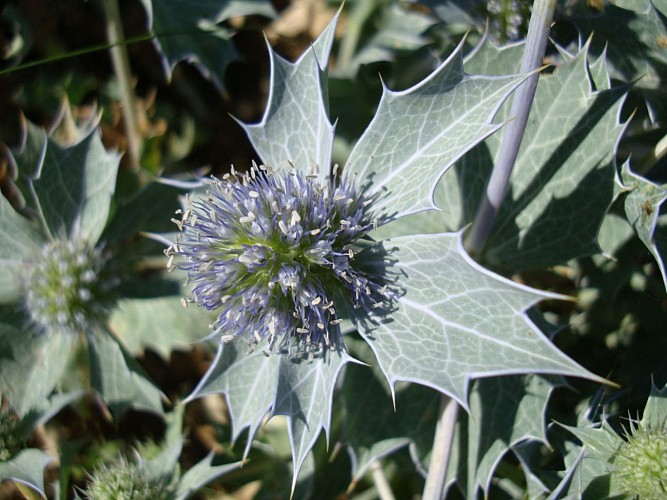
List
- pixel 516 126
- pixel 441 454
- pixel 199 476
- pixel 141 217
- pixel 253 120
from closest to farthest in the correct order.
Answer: pixel 516 126, pixel 441 454, pixel 199 476, pixel 141 217, pixel 253 120

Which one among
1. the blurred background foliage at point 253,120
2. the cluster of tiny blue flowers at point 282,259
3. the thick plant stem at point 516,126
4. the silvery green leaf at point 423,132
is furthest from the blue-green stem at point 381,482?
the silvery green leaf at point 423,132

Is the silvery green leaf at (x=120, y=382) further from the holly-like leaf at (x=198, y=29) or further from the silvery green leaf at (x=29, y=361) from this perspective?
the holly-like leaf at (x=198, y=29)

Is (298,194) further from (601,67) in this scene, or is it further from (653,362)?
(653,362)

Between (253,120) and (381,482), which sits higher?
(253,120)

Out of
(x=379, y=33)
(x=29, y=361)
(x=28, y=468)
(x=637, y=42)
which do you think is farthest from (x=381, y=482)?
(x=379, y=33)

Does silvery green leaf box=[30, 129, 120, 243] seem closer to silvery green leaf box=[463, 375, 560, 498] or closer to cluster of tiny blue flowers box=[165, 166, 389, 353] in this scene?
cluster of tiny blue flowers box=[165, 166, 389, 353]

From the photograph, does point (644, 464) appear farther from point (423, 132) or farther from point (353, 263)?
point (423, 132)

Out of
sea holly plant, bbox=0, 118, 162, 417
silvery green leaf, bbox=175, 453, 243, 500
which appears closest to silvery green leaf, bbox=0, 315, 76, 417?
sea holly plant, bbox=0, 118, 162, 417

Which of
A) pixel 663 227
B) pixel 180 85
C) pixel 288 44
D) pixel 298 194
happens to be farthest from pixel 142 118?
pixel 663 227

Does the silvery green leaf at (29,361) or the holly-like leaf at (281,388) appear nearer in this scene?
the holly-like leaf at (281,388)
